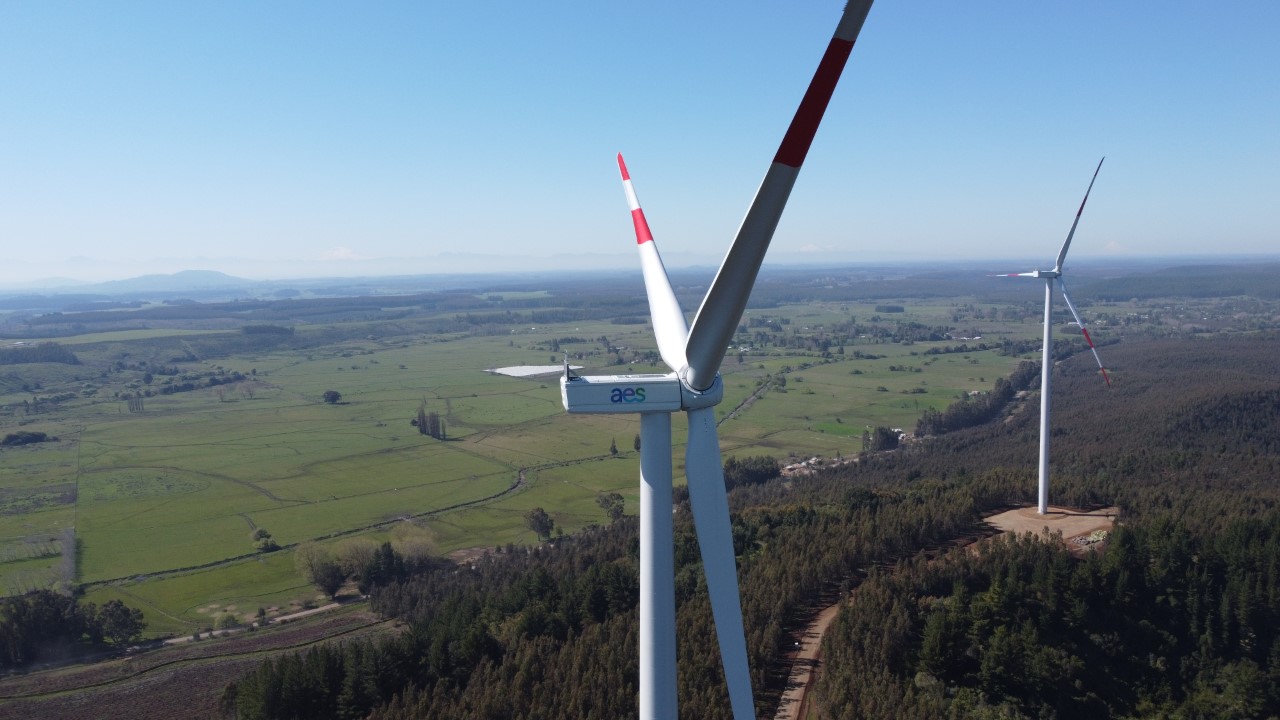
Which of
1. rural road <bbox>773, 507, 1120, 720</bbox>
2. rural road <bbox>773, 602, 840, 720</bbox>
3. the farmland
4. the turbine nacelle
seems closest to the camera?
the turbine nacelle

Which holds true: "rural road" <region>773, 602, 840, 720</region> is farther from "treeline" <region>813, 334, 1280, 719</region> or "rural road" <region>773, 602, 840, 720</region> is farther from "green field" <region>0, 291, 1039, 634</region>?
"green field" <region>0, 291, 1039, 634</region>

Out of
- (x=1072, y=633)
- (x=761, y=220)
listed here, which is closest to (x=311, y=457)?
(x=1072, y=633)

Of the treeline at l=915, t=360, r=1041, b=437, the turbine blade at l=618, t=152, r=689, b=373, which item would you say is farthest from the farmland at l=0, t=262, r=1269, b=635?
the turbine blade at l=618, t=152, r=689, b=373

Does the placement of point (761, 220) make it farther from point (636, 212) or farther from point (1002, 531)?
point (1002, 531)

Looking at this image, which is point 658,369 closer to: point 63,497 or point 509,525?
point 509,525

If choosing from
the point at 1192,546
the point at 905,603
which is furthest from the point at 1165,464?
the point at 905,603
